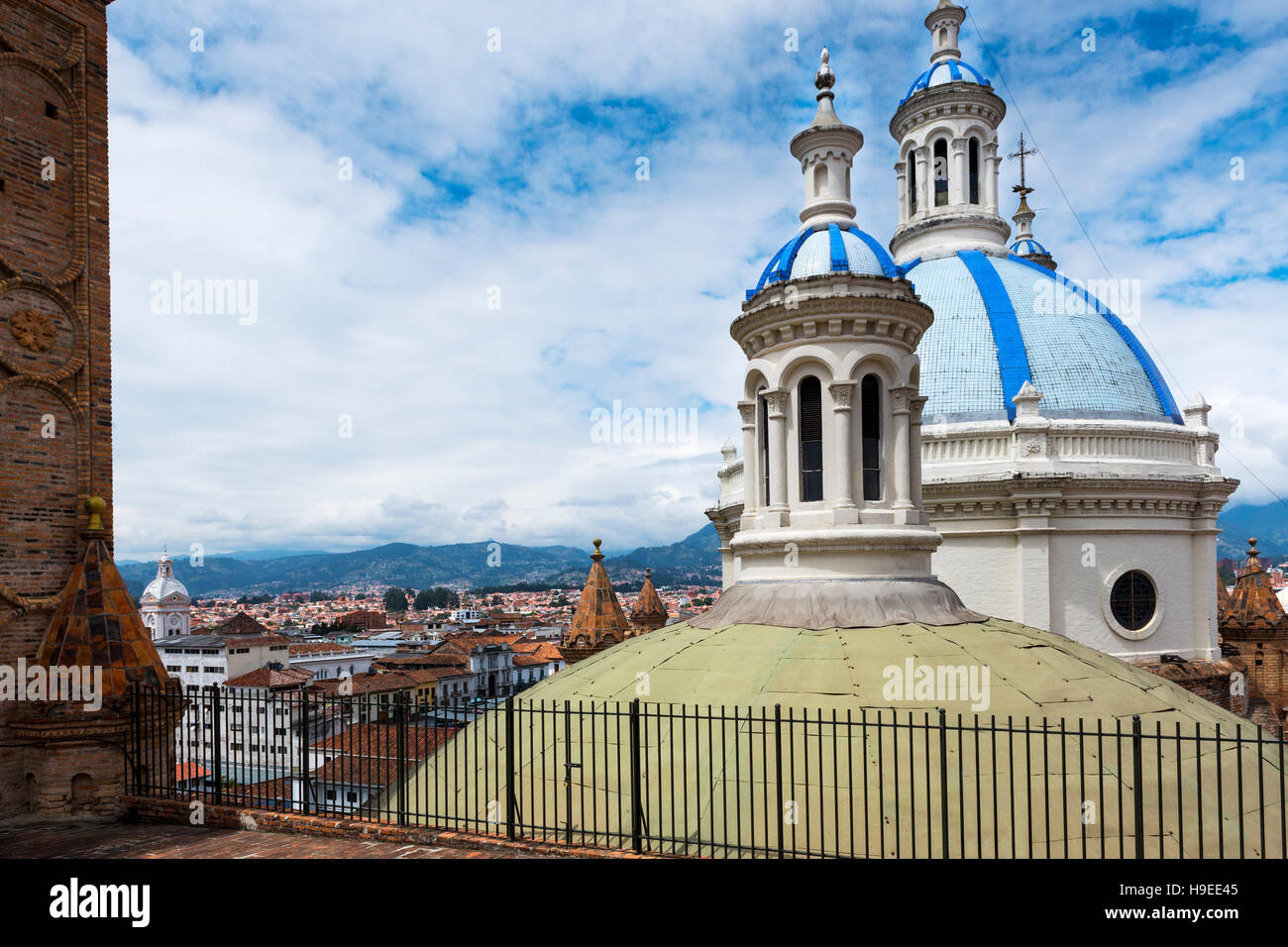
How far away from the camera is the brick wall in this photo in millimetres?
10961

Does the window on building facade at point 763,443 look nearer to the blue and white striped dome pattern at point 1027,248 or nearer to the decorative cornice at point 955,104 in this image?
the decorative cornice at point 955,104

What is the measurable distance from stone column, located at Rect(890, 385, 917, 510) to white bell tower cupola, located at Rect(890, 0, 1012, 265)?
54.1 ft

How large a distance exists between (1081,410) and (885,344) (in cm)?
1133

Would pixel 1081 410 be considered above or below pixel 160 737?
above

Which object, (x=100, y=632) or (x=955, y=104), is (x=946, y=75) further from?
(x=100, y=632)

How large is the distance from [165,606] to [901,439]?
112684mm

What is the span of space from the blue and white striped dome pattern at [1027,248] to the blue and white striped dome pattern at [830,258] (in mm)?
25389

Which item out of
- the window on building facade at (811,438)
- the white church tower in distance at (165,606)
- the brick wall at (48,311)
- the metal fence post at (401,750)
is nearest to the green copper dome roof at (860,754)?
the metal fence post at (401,750)

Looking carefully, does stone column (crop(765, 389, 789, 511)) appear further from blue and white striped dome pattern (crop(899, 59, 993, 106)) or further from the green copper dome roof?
blue and white striped dome pattern (crop(899, 59, 993, 106))

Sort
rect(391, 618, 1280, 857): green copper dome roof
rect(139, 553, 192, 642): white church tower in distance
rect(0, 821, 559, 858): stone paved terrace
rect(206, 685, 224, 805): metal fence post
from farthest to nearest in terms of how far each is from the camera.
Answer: rect(139, 553, 192, 642): white church tower in distance, rect(206, 685, 224, 805): metal fence post, rect(0, 821, 559, 858): stone paved terrace, rect(391, 618, 1280, 857): green copper dome roof

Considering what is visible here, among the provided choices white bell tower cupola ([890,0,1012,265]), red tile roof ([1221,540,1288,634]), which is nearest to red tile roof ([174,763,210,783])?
white bell tower cupola ([890,0,1012,265])
